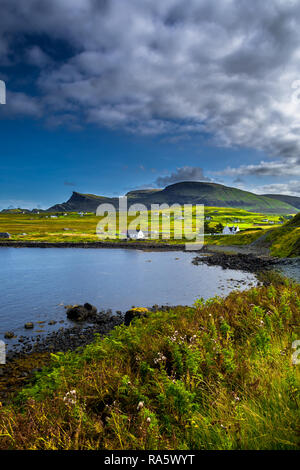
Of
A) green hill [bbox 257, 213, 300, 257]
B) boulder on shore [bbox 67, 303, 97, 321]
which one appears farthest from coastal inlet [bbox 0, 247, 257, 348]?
green hill [bbox 257, 213, 300, 257]

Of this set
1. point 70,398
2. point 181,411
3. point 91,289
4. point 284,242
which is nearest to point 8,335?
point 91,289

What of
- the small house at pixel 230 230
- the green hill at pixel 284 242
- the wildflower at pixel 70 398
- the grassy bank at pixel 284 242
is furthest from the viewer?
the small house at pixel 230 230

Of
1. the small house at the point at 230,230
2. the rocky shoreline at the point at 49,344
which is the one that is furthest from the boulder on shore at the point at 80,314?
the small house at the point at 230,230

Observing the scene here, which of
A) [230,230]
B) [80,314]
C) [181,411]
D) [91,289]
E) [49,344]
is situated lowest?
[91,289]

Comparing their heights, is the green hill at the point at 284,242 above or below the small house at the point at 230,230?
below

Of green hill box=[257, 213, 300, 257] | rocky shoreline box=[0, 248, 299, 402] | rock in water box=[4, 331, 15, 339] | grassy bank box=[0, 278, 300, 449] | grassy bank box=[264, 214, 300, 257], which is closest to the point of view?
grassy bank box=[0, 278, 300, 449]

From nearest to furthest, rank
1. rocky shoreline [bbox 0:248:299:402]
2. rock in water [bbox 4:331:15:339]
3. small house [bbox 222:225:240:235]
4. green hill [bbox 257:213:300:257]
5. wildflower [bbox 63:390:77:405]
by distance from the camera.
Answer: wildflower [bbox 63:390:77:405], rocky shoreline [bbox 0:248:299:402], rock in water [bbox 4:331:15:339], green hill [bbox 257:213:300:257], small house [bbox 222:225:240:235]

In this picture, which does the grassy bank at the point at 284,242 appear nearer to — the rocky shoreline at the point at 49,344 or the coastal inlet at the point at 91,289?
the coastal inlet at the point at 91,289

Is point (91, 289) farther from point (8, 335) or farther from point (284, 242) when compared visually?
point (284, 242)

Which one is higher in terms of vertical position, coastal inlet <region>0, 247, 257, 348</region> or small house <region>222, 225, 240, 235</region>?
small house <region>222, 225, 240, 235</region>

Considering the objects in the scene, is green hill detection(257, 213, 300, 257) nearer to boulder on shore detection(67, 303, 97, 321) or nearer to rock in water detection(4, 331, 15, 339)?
boulder on shore detection(67, 303, 97, 321)

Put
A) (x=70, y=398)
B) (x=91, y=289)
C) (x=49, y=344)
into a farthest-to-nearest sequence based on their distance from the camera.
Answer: (x=91, y=289) < (x=49, y=344) < (x=70, y=398)
